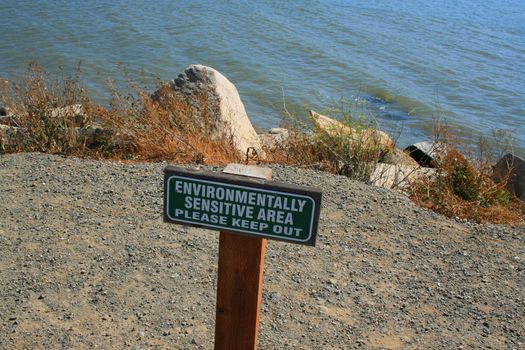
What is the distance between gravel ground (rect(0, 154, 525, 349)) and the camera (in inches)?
179

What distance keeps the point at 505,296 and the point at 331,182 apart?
2.15 meters

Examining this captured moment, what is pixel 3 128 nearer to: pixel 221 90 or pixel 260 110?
pixel 221 90

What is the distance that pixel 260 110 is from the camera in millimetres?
14570

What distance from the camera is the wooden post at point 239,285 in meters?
3.17

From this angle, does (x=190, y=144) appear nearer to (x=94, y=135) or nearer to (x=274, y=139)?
(x=94, y=135)

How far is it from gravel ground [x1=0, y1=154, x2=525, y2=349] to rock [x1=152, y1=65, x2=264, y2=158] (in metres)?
2.06

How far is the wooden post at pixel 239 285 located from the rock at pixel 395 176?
4.29 meters

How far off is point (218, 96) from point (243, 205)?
613 centimetres

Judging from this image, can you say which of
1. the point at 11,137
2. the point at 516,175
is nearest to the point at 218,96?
the point at 11,137

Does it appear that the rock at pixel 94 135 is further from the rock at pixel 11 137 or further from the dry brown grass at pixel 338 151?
the dry brown grass at pixel 338 151

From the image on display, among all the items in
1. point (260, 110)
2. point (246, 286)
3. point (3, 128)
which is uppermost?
point (246, 286)

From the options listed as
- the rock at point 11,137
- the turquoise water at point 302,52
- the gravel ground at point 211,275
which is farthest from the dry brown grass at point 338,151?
the turquoise water at point 302,52

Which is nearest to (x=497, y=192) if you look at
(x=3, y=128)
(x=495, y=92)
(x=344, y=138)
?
(x=344, y=138)

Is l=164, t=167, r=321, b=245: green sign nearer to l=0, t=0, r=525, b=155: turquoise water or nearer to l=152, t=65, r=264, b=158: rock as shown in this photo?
l=152, t=65, r=264, b=158: rock
